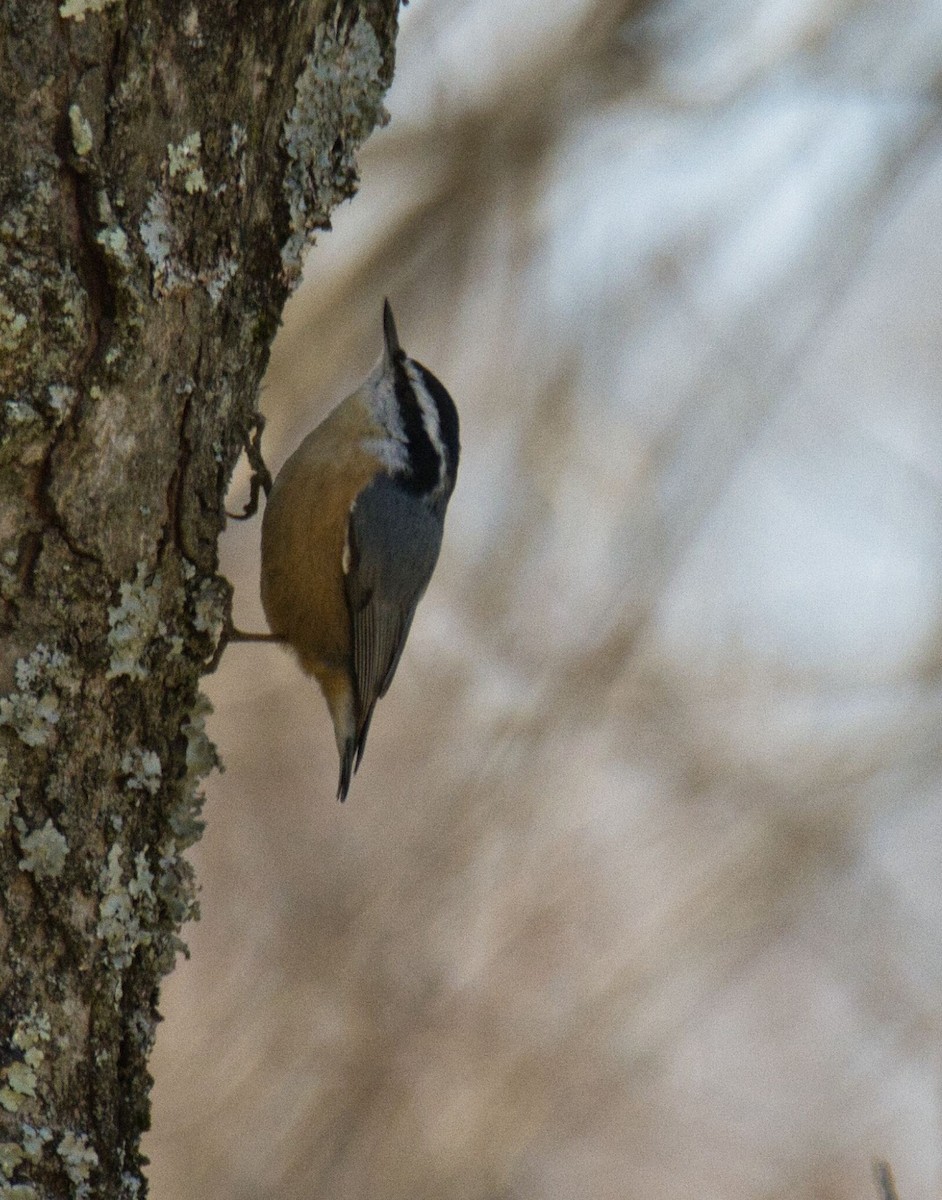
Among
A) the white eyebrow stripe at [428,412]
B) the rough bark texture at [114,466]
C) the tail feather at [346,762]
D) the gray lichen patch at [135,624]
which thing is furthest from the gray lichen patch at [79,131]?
the tail feather at [346,762]

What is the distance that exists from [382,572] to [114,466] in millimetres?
1383

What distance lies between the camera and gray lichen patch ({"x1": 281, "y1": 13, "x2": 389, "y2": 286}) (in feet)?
6.24

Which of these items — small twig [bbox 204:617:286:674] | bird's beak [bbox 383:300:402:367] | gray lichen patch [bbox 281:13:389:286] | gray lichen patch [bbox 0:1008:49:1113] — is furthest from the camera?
bird's beak [bbox 383:300:402:367]

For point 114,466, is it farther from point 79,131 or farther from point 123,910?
point 123,910

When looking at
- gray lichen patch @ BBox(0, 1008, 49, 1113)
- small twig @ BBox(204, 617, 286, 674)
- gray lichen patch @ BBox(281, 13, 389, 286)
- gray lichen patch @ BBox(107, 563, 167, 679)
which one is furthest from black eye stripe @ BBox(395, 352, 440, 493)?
gray lichen patch @ BBox(0, 1008, 49, 1113)

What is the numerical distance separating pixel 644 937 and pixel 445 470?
5.77 feet

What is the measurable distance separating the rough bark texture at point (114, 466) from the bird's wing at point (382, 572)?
1101mm

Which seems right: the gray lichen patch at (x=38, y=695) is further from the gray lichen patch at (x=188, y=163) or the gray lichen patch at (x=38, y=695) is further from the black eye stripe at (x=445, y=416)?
the black eye stripe at (x=445, y=416)

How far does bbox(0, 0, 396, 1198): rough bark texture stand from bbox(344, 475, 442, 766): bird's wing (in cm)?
110

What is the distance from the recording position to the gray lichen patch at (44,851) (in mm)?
1621

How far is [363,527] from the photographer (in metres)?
3.03

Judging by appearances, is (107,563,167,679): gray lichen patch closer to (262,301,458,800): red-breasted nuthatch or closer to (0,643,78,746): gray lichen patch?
(0,643,78,746): gray lichen patch

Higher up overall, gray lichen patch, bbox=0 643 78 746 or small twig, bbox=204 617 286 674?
small twig, bbox=204 617 286 674

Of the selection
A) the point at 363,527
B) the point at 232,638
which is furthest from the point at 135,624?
the point at 363,527
